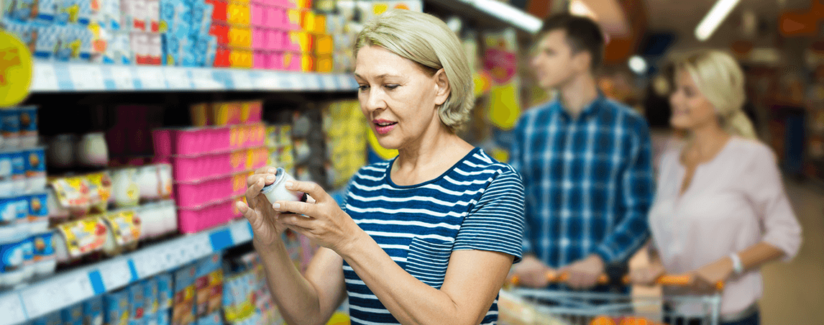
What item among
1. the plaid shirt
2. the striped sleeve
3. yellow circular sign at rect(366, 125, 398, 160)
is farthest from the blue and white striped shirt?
the plaid shirt

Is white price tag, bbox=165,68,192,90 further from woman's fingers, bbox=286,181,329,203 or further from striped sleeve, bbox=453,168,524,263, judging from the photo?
striped sleeve, bbox=453,168,524,263

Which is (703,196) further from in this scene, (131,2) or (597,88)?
(131,2)

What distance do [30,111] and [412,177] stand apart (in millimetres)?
819

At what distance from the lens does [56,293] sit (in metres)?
1.18

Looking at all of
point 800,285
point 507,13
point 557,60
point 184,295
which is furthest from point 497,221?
point 800,285

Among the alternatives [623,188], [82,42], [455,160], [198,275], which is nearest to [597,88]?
[623,188]

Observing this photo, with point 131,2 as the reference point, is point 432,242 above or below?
below

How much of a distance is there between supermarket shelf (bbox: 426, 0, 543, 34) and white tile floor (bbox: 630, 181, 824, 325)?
65.2 inches

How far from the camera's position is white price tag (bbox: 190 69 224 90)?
1540 mm

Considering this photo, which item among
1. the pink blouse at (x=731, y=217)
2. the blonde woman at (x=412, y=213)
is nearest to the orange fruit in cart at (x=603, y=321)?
the pink blouse at (x=731, y=217)

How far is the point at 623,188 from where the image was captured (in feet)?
8.25

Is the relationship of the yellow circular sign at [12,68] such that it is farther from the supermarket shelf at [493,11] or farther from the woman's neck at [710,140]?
the woman's neck at [710,140]

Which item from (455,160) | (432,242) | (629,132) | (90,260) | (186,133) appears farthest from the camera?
(629,132)

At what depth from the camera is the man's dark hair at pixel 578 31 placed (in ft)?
8.39
